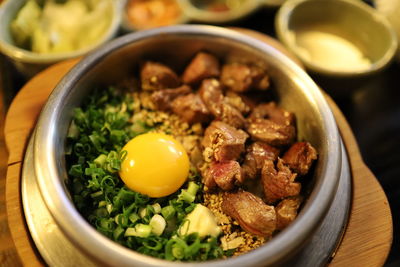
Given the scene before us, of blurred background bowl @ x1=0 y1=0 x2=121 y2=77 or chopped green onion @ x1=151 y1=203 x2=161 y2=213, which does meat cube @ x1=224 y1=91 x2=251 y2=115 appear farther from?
blurred background bowl @ x1=0 y1=0 x2=121 y2=77

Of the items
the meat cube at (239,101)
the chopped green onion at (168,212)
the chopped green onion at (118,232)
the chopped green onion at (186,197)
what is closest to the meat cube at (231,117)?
the meat cube at (239,101)

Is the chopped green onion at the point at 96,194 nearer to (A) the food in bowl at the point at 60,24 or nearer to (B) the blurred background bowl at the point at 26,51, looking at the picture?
(B) the blurred background bowl at the point at 26,51

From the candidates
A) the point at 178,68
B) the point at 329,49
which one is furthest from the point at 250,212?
the point at 329,49

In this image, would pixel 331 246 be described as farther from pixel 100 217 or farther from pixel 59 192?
pixel 59 192

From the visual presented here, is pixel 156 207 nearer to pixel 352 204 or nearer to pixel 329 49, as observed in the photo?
pixel 352 204

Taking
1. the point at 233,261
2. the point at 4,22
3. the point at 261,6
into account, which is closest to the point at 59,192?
the point at 233,261

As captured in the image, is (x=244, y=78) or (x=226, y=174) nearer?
(x=226, y=174)
